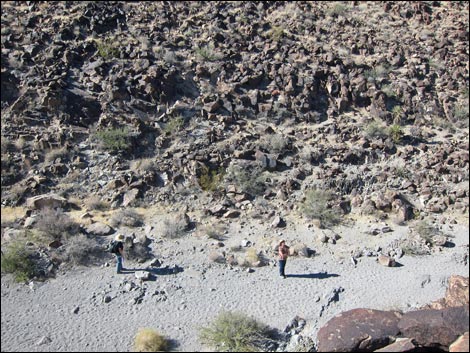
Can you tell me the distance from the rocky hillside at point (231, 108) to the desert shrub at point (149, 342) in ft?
17.5

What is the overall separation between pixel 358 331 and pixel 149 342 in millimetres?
3880

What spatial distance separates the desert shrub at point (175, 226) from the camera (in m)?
12.0

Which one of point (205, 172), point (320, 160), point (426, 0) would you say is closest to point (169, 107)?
point (205, 172)

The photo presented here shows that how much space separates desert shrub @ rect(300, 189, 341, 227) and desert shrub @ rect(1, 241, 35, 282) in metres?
7.48

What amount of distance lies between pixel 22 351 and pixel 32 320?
829 mm

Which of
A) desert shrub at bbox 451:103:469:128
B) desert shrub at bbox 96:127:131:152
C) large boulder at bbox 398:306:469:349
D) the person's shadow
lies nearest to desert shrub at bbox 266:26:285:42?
desert shrub at bbox 451:103:469:128

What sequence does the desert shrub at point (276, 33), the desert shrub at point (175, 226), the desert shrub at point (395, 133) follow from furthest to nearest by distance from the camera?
the desert shrub at point (276, 33)
the desert shrub at point (395, 133)
the desert shrub at point (175, 226)

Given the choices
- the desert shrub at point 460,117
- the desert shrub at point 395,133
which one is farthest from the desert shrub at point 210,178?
the desert shrub at point 460,117

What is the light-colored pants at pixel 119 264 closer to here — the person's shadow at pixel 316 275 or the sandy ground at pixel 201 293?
the sandy ground at pixel 201 293

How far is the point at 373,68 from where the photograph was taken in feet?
66.2

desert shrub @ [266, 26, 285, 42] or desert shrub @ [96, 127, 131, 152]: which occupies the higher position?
desert shrub @ [266, 26, 285, 42]

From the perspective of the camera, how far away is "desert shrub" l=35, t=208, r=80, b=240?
37.0 feet

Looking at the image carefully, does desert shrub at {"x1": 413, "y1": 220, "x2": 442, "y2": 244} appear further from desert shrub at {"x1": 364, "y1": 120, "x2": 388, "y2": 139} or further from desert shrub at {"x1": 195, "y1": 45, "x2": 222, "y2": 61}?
desert shrub at {"x1": 195, "y1": 45, "x2": 222, "y2": 61}

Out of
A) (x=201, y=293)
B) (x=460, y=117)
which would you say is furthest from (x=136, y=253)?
(x=460, y=117)
